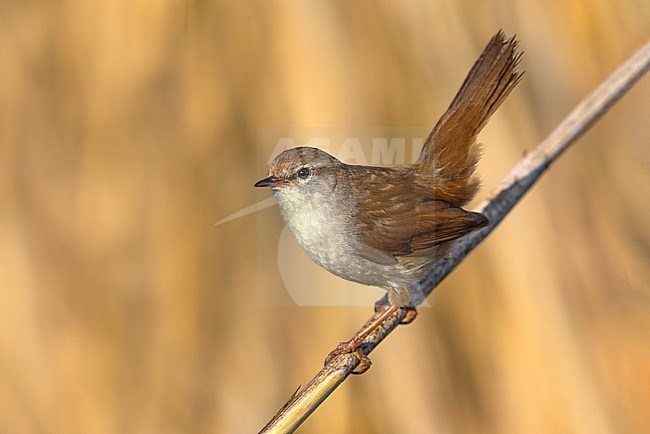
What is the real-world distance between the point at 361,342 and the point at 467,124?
0.77m

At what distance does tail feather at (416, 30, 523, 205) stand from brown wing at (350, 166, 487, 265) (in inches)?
3.8

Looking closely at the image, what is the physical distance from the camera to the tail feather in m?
2.25

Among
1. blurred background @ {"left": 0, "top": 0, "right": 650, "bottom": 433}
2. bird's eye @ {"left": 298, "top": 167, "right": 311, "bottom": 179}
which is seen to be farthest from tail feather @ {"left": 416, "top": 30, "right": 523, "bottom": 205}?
bird's eye @ {"left": 298, "top": 167, "right": 311, "bottom": 179}

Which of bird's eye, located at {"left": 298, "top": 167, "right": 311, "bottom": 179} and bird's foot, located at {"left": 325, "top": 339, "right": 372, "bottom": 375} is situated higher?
bird's eye, located at {"left": 298, "top": 167, "right": 311, "bottom": 179}

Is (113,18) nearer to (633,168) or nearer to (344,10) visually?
(344,10)

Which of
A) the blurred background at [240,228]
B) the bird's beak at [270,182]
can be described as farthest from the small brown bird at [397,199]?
the blurred background at [240,228]

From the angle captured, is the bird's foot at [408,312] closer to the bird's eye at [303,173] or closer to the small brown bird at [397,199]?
the small brown bird at [397,199]

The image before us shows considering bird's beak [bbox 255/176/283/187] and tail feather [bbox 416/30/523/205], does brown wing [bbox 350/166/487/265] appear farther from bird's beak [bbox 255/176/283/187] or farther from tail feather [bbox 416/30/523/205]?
bird's beak [bbox 255/176/283/187]

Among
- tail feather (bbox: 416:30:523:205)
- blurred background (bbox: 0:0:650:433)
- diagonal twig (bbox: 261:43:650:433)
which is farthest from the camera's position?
blurred background (bbox: 0:0:650:433)

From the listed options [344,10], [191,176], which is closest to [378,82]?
[344,10]

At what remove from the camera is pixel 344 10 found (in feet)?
8.67

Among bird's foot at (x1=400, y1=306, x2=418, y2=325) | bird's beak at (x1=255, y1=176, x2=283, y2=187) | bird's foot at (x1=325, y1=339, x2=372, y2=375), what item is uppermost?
bird's beak at (x1=255, y1=176, x2=283, y2=187)

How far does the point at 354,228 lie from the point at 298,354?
868 mm

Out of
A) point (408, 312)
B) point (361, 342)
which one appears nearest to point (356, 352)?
point (361, 342)
